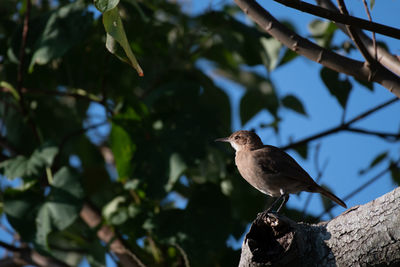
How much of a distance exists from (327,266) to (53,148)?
2.52m

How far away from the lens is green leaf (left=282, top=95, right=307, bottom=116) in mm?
4941

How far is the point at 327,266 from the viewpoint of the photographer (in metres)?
2.57

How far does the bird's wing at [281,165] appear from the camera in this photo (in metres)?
4.01

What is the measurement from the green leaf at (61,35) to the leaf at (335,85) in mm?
1858

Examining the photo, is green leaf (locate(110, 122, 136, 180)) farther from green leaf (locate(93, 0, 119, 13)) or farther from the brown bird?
green leaf (locate(93, 0, 119, 13))

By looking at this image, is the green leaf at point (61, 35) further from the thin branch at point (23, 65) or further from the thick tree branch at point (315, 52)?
the thick tree branch at point (315, 52)

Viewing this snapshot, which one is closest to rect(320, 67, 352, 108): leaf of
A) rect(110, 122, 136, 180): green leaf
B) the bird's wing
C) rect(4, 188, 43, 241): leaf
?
the bird's wing

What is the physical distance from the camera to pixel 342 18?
2.39 metres

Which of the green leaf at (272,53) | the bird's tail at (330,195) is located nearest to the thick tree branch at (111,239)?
the bird's tail at (330,195)

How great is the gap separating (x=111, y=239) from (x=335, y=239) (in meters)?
2.33

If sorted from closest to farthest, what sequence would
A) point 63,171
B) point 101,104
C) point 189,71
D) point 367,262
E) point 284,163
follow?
1. point 367,262
2. point 284,163
3. point 63,171
4. point 101,104
5. point 189,71

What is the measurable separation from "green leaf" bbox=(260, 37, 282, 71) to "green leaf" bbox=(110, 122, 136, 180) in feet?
4.35

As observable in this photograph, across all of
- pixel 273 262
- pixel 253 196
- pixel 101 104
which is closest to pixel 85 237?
pixel 101 104

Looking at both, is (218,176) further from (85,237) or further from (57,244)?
(57,244)
